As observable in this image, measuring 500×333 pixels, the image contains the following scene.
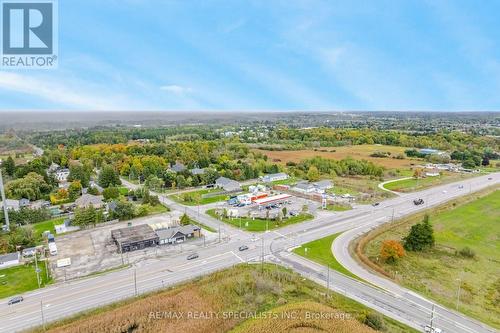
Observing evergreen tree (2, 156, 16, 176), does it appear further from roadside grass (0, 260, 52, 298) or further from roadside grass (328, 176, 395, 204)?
roadside grass (328, 176, 395, 204)

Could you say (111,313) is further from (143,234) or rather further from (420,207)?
(420,207)

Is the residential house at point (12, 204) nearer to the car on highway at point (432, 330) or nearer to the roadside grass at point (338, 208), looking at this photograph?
the roadside grass at point (338, 208)

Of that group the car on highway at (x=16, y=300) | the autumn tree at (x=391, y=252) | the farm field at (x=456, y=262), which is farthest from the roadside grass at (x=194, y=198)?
the autumn tree at (x=391, y=252)

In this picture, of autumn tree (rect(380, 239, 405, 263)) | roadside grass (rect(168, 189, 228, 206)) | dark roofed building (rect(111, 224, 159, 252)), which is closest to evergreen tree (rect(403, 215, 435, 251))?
autumn tree (rect(380, 239, 405, 263))

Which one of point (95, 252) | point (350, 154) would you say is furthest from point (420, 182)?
point (95, 252)

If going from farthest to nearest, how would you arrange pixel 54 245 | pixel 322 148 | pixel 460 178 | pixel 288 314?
1. pixel 322 148
2. pixel 460 178
3. pixel 54 245
4. pixel 288 314

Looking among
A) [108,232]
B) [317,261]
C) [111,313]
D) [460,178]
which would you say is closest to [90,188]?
[108,232]
